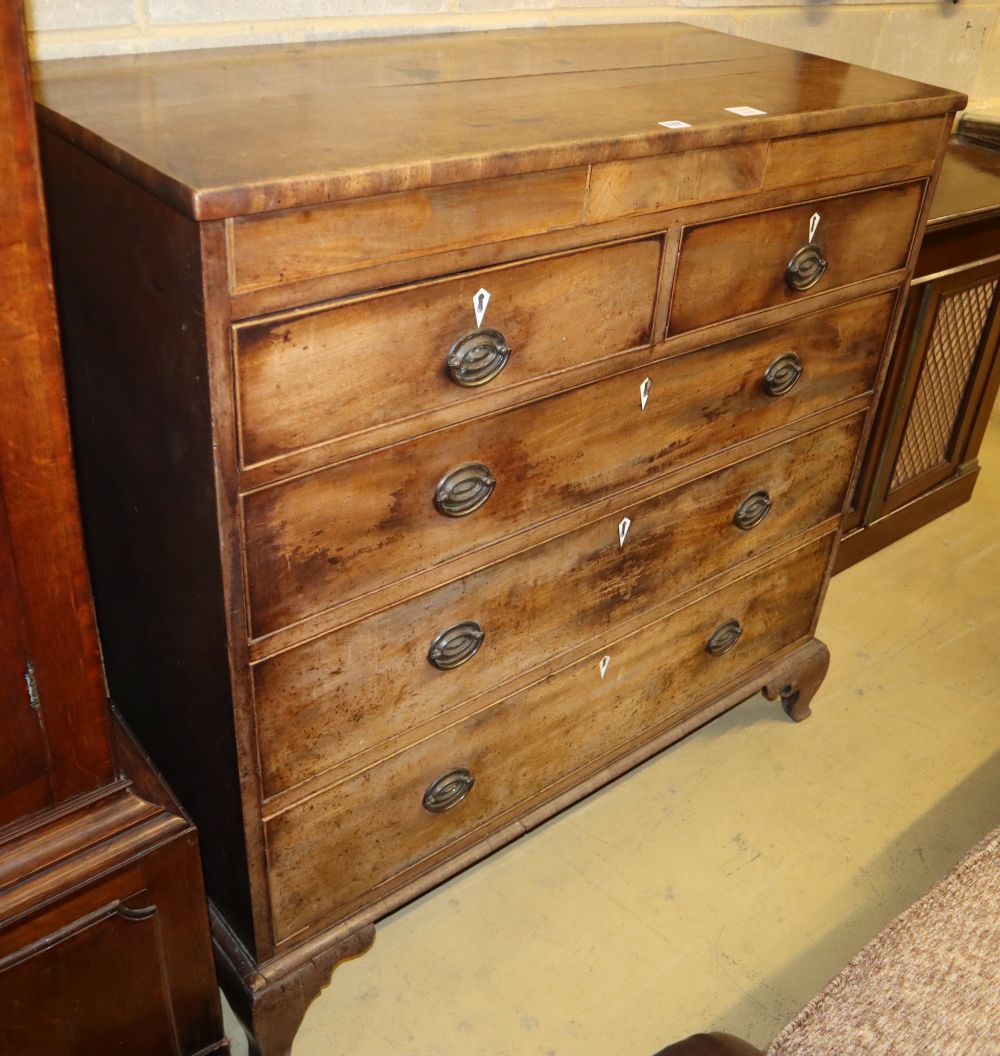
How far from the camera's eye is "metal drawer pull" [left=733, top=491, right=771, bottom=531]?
203 centimetres

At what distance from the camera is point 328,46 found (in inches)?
72.6

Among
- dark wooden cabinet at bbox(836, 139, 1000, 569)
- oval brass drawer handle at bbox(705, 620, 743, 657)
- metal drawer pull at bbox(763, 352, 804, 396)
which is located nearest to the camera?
metal drawer pull at bbox(763, 352, 804, 396)

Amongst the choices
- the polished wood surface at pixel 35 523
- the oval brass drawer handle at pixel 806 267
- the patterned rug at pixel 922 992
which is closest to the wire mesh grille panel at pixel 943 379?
the oval brass drawer handle at pixel 806 267

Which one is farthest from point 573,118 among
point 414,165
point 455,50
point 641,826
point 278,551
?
point 641,826

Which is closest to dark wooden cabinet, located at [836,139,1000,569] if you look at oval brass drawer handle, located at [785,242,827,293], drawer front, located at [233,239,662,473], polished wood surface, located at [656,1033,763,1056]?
oval brass drawer handle, located at [785,242,827,293]

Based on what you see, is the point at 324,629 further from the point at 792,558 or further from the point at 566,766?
the point at 792,558

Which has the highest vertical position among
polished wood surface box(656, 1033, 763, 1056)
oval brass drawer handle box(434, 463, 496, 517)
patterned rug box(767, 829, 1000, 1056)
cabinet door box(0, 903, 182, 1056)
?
oval brass drawer handle box(434, 463, 496, 517)

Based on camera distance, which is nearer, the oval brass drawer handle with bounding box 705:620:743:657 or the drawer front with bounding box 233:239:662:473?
the drawer front with bounding box 233:239:662:473

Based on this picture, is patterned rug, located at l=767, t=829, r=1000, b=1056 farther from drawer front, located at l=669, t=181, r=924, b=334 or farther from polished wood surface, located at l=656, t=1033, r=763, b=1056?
drawer front, located at l=669, t=181, r=924, b=334

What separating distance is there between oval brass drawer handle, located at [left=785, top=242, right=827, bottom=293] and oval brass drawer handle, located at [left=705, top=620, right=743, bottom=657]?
2.36 ft

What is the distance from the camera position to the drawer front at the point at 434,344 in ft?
4.01

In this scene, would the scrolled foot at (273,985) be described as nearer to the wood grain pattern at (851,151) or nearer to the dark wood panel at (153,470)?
the dark wood panel at (153,470)

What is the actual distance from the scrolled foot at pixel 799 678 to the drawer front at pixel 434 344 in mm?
1130

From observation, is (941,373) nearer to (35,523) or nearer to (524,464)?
(524,464)
